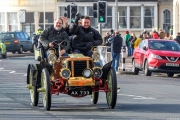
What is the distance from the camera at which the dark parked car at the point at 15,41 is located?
171 ft

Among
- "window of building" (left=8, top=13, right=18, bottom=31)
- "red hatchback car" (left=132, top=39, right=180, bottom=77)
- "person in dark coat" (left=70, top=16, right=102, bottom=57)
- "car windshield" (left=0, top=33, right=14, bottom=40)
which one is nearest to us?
"person in dark coat" (left=70, top=16, right=102, bottom=57)

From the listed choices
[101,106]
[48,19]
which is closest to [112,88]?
[101,106]

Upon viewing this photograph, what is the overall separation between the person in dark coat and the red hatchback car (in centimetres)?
1287

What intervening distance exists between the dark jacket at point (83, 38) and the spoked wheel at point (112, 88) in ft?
3.72

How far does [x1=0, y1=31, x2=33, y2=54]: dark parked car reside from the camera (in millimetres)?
52031

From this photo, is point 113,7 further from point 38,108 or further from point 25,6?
point 38,108

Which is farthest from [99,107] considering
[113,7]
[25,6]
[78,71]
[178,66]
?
[25,6]

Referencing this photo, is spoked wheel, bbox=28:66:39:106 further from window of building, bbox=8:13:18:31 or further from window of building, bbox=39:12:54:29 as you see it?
window of building, bbox=8:13:18:31

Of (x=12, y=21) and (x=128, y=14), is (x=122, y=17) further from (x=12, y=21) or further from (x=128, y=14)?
(x=12, y=21)

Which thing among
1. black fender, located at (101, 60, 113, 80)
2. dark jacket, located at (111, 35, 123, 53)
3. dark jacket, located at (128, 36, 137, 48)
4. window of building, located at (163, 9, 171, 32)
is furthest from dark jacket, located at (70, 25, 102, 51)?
window of building, located at (163, 9, 171, 32)

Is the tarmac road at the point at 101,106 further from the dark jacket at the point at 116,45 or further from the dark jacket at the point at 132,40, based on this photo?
the dark jacket at the point at 132,40

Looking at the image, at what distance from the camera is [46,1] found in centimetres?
7788

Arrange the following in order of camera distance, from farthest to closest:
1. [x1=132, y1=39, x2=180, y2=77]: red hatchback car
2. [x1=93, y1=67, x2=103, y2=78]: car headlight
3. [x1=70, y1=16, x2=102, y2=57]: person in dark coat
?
[x1=132, y1=39, x2=180, y2=77]: red hatchback car
[x1=70, y1=16, x2=102, y2=57]: person in dark coat
[x1=93, y1=67, x2=103, y2=78]: car headlight

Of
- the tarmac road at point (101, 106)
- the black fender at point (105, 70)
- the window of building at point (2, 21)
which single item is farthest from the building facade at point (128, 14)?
the black fender at point (105, 70)
